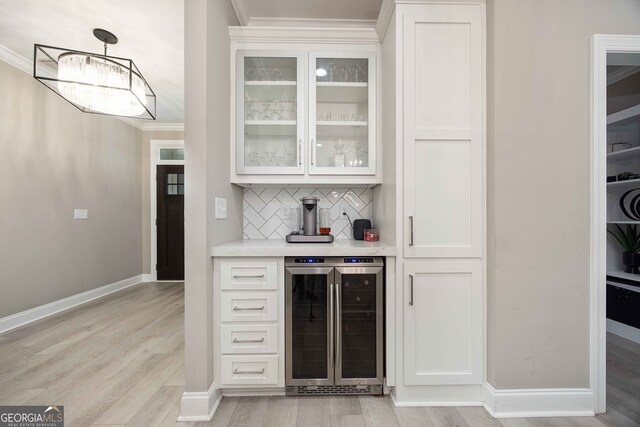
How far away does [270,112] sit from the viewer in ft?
7.46

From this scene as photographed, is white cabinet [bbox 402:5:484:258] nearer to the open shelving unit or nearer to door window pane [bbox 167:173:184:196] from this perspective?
the open shelving unit

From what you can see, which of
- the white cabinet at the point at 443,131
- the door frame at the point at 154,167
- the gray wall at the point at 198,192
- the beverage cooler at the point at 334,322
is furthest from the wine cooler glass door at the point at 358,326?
the door frame at the point at 154,167

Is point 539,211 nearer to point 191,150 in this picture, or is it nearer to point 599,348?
point 599,348

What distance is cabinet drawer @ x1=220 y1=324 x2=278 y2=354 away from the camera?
5.89 ft

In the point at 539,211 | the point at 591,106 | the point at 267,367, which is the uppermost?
the point at 591,106

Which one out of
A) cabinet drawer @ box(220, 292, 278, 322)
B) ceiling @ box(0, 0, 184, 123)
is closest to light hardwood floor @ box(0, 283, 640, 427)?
cabinet drawer @ box(220, 292, 278, 322)

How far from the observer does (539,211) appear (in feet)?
5.55

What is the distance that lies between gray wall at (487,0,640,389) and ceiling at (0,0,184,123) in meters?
2.50

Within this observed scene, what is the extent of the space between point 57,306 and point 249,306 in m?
3.17

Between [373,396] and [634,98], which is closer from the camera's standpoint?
[373,396]

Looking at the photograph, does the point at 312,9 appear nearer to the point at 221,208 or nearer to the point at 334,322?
the point at 221,208

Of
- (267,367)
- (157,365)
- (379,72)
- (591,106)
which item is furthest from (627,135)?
(157,365)

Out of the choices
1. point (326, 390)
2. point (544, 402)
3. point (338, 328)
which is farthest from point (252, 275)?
point (544, 402)

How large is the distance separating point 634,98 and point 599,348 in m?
2.88
